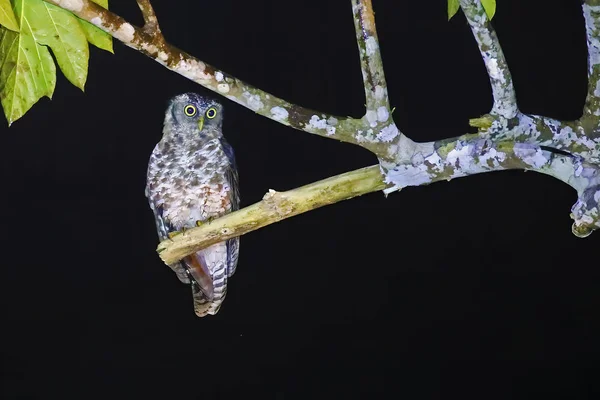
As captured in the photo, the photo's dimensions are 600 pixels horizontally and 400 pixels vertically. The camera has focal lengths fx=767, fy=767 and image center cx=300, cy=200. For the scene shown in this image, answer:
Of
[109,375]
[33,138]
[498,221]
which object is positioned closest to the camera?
[33,138]

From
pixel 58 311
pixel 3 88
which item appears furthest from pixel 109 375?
pixel 3 88

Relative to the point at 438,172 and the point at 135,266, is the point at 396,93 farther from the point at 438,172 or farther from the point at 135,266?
the point at 135,266

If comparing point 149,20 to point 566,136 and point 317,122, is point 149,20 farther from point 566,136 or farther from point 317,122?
point 566,136

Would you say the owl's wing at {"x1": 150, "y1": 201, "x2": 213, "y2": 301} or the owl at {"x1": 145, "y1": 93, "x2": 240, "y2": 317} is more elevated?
the owl at {"x1": 145, "y1": 93, "x2": 240, "y2": 317}

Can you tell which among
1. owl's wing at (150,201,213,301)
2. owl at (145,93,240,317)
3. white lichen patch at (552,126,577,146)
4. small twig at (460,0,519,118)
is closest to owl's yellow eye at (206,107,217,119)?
owl at (145,93,240,317)

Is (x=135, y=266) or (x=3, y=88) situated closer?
(x=3, y=88)

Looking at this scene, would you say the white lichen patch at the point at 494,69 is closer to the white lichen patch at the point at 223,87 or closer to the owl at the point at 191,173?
the white lichen patch at the point at 223,87

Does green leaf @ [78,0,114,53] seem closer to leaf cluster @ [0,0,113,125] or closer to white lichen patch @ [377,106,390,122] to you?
leaf cluster @ [0,0,113,125]
